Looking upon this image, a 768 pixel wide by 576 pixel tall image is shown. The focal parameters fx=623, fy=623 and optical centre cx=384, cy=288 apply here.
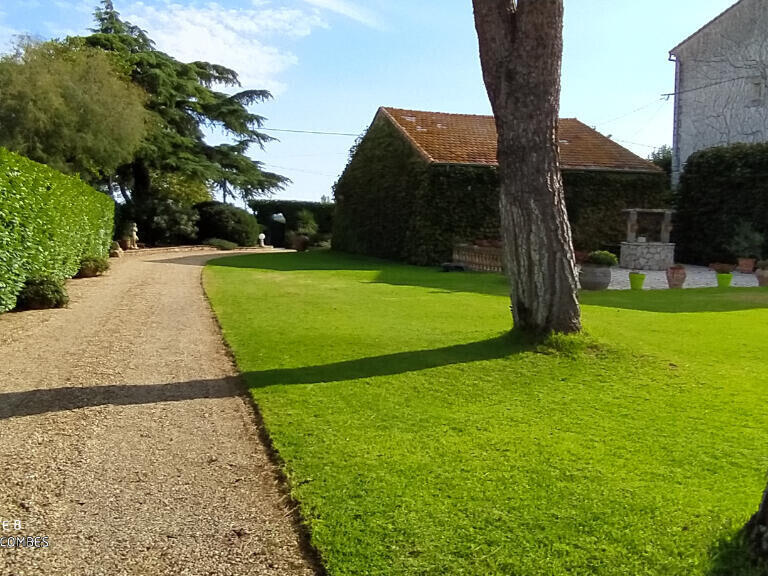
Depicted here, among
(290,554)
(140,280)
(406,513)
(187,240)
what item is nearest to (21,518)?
(290,554)

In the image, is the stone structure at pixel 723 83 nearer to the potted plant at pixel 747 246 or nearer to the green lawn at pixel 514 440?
the potted plant at pixel 747 246

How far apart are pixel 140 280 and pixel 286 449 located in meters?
11.7

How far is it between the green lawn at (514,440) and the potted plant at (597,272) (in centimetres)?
490

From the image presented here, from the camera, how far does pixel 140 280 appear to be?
46.9 ft

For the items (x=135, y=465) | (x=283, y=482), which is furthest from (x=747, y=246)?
(x=135, y=465)

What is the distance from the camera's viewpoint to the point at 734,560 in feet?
8.26

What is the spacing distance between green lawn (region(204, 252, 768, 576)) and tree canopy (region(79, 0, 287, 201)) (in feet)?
82.1

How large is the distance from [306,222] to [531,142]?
1257 inches

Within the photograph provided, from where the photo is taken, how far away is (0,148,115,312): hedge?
26.8ft

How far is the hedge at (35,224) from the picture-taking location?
8.17m

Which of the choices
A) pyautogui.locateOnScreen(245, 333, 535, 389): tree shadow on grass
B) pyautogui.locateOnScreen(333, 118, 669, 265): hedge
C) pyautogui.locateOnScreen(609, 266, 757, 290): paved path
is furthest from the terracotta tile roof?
pyautogui.locateOnScreen(245, 333, 535, 389): tree shadow on grass

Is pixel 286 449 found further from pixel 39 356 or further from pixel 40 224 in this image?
pixel 40 224

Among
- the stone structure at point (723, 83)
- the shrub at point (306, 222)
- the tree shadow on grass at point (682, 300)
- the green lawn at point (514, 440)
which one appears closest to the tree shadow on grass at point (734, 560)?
the green lawn at point (514, 440)

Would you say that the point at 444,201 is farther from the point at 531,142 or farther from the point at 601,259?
the point at 531,142
